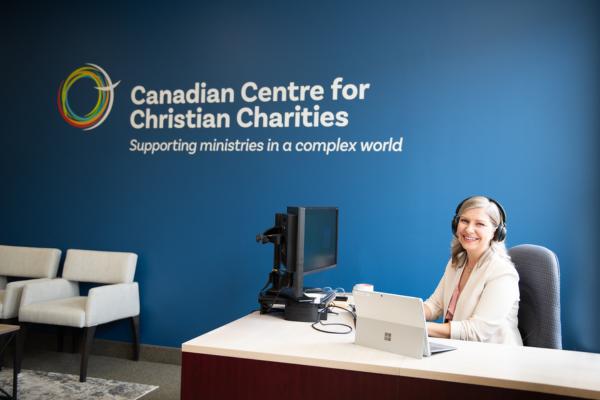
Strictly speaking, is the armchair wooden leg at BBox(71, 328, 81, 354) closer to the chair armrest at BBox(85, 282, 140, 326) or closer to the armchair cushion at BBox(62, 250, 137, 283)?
the armchair cushion at BBox(62, 250, 137, 283)

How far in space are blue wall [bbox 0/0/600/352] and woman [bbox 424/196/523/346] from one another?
0.92 metres

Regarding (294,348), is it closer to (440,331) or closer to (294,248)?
(294,248)

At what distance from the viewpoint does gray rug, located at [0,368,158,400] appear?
3021 mm

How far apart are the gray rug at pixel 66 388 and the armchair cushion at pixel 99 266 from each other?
2.56ft

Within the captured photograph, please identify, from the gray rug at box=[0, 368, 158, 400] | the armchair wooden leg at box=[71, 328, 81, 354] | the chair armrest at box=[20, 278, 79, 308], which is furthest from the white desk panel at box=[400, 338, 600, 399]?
the armchair wooden leg at box=[71, 328, 81, 354]

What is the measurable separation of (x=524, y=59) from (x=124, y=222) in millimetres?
3381

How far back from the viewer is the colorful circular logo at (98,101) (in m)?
4.06

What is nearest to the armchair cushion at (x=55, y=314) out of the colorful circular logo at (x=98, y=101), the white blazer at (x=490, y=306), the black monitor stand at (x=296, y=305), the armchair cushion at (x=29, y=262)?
the armchair cushion at (x=29, y=262)

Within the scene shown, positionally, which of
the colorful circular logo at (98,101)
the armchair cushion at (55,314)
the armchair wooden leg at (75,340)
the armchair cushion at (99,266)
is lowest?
the armchair wooden leg at (75,340)

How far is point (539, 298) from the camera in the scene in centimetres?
207

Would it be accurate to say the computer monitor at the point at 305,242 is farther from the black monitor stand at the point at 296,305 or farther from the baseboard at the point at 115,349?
the baseboard at the point at 115,349

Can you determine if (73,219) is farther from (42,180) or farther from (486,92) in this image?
(486,92)

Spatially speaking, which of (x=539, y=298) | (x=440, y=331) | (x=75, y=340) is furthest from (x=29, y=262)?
(x=539, y=298)

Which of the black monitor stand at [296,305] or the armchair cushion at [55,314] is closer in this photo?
the black monitor stand at [296,305]
